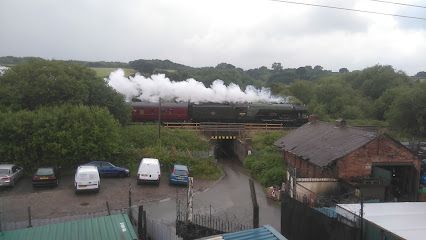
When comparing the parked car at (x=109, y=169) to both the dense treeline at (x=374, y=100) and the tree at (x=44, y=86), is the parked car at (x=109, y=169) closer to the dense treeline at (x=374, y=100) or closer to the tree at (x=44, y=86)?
the tree at (x=44, y=86)

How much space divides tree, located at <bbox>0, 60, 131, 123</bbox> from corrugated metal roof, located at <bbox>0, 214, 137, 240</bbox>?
Result: 20.7 m

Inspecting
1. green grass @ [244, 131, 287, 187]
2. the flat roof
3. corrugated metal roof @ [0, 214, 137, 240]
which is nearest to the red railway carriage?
green grass @ [244, 131, 287, 187]

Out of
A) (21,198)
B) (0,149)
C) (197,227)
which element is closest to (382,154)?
A: (197,227)

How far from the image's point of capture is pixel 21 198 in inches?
840

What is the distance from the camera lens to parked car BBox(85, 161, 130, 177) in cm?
2573

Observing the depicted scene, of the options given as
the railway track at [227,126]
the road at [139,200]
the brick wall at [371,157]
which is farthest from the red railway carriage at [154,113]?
the brick wall at [371,157]

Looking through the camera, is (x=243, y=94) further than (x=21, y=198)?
Yes

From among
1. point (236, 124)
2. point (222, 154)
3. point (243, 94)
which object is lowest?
point (222, 154)

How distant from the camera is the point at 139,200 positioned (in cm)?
2150

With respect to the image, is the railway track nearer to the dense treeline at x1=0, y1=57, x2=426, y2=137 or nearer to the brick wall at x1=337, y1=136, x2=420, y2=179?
the dense treeline at x1=0, y1=57, x2=426, y2=137

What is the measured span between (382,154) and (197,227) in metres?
11.0

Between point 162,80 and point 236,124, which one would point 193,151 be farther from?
point 162,80

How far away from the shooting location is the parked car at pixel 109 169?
25.7m

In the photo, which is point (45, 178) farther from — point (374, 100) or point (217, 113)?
point (374, 100)
